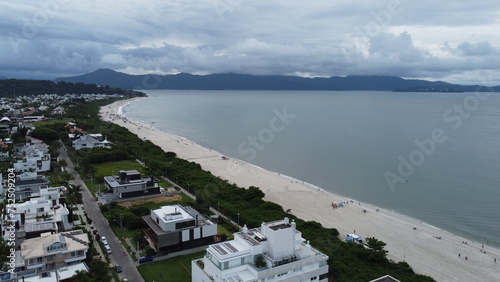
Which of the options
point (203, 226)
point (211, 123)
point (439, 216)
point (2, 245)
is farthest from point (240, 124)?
point (2, 245)

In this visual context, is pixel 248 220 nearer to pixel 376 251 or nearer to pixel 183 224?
pixel 183 224

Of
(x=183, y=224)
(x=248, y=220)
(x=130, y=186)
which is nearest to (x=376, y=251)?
(x=248, y=220)

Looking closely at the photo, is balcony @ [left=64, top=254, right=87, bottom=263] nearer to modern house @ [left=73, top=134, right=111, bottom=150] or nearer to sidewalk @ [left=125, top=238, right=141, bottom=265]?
sidewalk @ [left=125, top=238, right=141, bottom=265]

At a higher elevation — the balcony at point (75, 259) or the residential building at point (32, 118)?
the residential building at point (32, 118)

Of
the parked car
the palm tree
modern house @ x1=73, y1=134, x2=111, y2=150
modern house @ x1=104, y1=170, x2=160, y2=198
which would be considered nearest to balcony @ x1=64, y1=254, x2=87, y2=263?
the parked car

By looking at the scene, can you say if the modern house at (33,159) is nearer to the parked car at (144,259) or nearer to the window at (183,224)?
the parked car at (144,259)

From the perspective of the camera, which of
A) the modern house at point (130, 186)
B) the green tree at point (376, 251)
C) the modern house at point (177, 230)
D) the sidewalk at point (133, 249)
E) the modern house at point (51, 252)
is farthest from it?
the modern house at point (130, 186)

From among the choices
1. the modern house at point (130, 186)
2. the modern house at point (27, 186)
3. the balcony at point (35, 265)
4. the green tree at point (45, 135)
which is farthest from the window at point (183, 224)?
the green tree at point (45, 135)
